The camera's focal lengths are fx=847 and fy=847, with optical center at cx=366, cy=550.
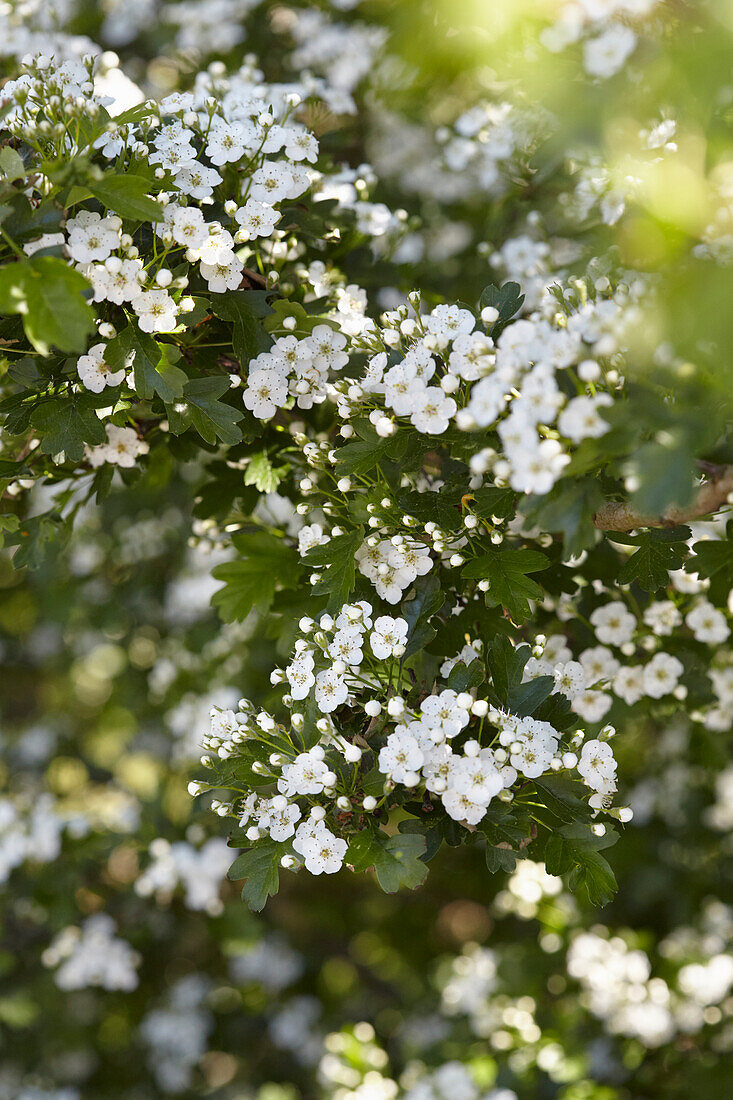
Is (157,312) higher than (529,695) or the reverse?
higher

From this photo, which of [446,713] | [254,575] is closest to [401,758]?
[446,713]

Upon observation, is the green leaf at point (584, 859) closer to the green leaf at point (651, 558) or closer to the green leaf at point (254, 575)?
the green leaf at point (651, 558)

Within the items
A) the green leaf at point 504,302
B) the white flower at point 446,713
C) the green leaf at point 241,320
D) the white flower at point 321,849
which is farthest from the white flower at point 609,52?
the white flower at point 321,849

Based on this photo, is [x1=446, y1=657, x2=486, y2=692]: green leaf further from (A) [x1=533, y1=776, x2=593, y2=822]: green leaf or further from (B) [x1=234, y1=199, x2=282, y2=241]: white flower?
(B) [x1=234, y1=199, x2=282, y2=241]: white flower

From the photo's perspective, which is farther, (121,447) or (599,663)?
(599,663)

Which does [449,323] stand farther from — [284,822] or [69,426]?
[284,822]

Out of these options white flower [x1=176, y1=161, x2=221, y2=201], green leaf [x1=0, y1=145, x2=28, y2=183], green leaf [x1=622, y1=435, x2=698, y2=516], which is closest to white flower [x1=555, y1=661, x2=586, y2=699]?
green leaf [x1=622, y1=435, x2=698, y2=516]
